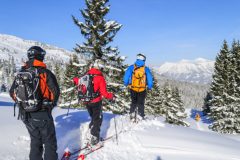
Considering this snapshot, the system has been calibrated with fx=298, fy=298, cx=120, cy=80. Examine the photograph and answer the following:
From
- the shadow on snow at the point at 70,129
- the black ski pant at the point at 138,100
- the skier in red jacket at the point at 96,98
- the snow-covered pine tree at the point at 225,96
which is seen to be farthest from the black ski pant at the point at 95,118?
the snow-covered pine tree at the point at 225,96

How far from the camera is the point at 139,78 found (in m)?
10.8

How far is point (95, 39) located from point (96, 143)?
16986mm

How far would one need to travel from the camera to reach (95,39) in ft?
80.4

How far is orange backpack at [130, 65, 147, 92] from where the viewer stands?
10.8 meters

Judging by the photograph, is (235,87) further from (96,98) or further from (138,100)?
(96,98)

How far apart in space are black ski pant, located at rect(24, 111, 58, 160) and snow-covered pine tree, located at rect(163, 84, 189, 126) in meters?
37.8

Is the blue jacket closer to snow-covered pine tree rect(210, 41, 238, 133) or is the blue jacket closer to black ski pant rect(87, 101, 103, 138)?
black ski pant rect(87, 101, 103, 138)

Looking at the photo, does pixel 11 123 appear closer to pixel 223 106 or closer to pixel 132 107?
pixel 132 107

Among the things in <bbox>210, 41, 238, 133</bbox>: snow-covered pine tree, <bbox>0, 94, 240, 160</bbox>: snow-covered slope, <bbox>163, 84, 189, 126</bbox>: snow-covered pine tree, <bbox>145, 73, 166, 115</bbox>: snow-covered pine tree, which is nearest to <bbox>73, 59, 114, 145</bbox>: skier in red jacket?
<bbox>0, 94, 240, 160</bbox>: snow-covered slope

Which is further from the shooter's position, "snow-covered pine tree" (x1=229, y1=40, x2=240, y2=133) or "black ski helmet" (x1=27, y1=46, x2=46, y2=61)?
"snow-covered pine tree" (x1=229, y1=40, x2=240, y2=133)

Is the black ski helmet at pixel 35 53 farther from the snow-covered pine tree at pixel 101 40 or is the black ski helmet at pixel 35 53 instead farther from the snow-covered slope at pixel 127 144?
the snow-covered pine tree at pixel 101 40

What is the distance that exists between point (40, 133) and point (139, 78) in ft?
19.1

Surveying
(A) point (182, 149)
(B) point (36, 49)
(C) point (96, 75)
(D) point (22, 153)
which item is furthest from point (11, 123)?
(A) point (182, 149)

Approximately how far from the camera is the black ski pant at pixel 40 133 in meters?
5.41
